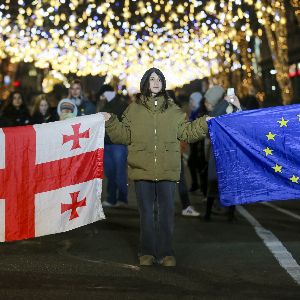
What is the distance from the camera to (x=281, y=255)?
34.9ft

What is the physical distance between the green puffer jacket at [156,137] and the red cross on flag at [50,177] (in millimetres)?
606

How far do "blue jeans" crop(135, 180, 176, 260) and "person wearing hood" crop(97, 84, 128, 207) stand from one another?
6.23 meters

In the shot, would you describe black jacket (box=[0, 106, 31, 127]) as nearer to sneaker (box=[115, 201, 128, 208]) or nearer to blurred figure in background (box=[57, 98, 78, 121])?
blurred figure in background (box=[57, 98, 78, 121])

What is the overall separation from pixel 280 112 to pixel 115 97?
228 inches

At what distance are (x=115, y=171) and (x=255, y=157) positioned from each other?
5879 mm

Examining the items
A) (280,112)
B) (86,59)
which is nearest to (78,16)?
(86,59)

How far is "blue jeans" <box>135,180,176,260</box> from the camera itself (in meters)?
10.2

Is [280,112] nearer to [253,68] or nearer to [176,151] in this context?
[176,151]

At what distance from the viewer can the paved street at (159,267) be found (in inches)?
341

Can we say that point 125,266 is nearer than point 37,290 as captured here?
No

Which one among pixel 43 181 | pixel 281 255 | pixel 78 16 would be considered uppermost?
pixel 78 16

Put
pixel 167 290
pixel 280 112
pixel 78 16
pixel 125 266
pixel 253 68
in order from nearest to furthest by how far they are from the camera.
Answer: pixel 167 290, pixel 125 266, pixel 280 112, pixel 78 16, pixel 253 68

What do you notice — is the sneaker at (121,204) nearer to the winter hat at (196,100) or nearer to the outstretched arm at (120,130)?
the winter hat at (196,100)

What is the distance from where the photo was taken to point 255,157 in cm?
1098
